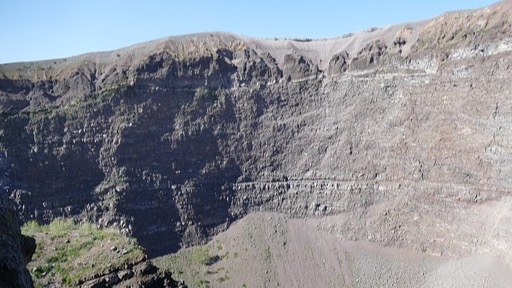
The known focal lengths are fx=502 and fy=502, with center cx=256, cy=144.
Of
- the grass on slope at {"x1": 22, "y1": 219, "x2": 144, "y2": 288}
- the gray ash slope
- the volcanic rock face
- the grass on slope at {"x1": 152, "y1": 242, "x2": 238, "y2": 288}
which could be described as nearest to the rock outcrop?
the grass on slope at {"x1": 22, "y1": 219, "x2": 144, "y2": 288}

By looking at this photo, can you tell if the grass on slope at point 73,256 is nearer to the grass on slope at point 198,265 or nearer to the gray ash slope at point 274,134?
the grass on slope at point 198,265

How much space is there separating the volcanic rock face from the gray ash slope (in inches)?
1415

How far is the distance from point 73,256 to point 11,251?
12.5m

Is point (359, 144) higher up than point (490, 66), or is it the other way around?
point (490, 66)

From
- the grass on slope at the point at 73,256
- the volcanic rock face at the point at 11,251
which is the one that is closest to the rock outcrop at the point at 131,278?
the grass on slope at the point at 73,256

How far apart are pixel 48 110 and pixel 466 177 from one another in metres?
40.8

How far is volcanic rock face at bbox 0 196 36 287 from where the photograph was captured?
34.1 ft

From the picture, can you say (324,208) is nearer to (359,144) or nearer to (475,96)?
(359,144)

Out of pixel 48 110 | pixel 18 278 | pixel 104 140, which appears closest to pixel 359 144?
pixel 104 140

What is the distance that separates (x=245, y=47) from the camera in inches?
2276

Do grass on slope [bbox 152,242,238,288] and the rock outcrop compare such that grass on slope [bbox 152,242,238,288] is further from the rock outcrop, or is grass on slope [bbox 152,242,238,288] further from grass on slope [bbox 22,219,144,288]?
the rock outcrop

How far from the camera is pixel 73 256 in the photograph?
75.1 feet

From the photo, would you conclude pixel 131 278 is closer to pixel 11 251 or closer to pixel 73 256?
pixel 73 256

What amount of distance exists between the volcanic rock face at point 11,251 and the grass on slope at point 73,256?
756cm
